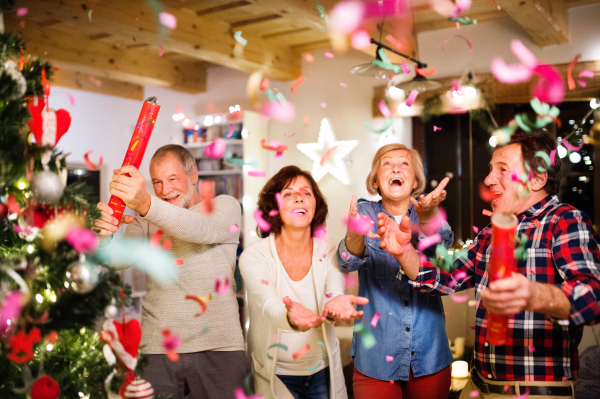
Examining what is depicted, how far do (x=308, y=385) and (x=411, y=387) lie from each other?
0.35 metres

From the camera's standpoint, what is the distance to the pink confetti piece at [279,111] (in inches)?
185

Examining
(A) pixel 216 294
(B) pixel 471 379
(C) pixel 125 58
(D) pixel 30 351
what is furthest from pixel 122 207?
(C) pixel 125 58

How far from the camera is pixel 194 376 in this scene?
5.61ft

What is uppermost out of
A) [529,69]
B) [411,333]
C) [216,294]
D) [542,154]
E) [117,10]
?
[117,10]

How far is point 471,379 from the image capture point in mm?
1509

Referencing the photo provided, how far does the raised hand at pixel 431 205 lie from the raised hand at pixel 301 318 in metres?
0.49

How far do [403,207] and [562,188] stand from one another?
2426mm

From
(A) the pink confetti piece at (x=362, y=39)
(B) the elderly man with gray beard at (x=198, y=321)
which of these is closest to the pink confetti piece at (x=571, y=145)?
(A) the pink confetti piece at (x=362, y=39)

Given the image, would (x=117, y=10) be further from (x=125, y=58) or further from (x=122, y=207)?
(x=122, y=207)

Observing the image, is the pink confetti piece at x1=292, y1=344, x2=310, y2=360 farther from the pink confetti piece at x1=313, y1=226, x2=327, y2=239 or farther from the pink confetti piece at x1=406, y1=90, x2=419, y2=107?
the pink confetti piece at x1=406, y1=90, x2=419, y2=107

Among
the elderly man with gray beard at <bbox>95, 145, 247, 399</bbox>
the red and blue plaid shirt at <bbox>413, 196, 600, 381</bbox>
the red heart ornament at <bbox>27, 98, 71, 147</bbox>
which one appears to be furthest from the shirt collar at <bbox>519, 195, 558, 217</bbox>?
Result: the red heart ornament at <bbox>27, 98, 71, 147</bbox>

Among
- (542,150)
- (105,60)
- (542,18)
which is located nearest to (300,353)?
(542,150)

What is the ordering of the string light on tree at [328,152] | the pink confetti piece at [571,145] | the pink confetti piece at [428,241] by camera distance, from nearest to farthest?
the pink confetti piece at [428,241], the pink confetti piece at [571,145], the string light on tree at [328,152]

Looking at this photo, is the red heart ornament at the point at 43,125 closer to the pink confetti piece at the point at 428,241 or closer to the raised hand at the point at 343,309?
the raised hand at the point at 343,309
